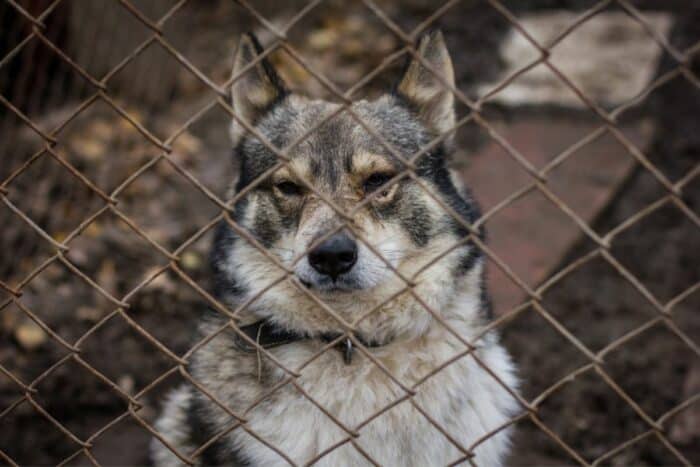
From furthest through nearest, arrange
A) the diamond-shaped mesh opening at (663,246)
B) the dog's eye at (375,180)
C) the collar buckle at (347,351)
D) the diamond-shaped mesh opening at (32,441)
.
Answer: the diamond-shaped mesh opening at (663,246) → the diamond-shaped mesh opening at (32,441) → the dog's eye at (375,180) → the collar buckle at (347,351)

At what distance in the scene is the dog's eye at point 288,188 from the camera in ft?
10.2

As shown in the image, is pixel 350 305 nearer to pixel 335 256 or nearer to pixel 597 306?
pixel 335 256

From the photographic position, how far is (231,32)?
7.45m

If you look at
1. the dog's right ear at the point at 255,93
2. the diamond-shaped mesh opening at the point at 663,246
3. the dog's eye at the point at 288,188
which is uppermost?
the dog's right ear at the point at 255,93

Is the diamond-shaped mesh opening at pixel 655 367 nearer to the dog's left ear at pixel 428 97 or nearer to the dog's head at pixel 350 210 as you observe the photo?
the dog's head at pixel 350 210

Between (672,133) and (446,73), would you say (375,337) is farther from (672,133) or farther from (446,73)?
(672,133)

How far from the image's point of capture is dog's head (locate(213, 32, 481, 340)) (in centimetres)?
282

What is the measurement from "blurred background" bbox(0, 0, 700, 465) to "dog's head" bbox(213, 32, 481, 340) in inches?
16.5

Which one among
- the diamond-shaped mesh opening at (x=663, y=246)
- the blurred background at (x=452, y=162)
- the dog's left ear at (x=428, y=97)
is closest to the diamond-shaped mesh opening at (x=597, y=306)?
the blurred background at (x=452, y=162)

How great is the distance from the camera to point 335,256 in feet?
8.79

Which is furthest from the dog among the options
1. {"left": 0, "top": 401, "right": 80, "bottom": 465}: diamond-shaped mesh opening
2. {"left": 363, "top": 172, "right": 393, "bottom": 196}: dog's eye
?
{"left": 0, "top": 401, "right": 80, "bottom": 465}: diamond-shaped mesh opening

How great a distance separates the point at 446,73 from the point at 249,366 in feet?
4.36

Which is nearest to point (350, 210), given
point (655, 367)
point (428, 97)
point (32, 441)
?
point (428, 97)

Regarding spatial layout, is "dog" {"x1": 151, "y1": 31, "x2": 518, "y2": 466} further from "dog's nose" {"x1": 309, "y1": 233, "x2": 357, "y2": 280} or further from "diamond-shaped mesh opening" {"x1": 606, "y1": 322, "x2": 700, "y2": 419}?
"diamond-shaped mesh opening" {"x1": 606, "y1": 322, "x2": 700, "y2": 419}
